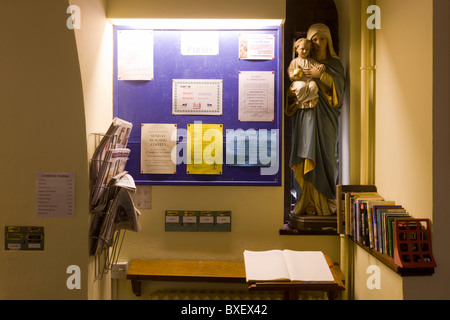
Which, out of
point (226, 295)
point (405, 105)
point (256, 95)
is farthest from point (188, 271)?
point (405, 105)

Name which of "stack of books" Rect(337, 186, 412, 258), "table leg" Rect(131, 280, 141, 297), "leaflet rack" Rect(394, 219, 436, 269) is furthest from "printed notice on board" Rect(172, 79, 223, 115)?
"leaflet rack" Rect(394, 219, 436, 269)

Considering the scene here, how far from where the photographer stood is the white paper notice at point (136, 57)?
2479 mm

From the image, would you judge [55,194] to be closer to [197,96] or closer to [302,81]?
[197,96]

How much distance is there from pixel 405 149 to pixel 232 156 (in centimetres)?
108

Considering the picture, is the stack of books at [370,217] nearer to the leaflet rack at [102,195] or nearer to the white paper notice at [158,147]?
the white paper notice at [158,147]

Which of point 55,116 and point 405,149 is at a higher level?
point 55,116

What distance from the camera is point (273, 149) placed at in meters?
2.47

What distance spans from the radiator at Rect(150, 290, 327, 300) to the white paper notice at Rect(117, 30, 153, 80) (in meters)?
1.51

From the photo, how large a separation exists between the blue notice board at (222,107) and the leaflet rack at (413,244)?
3.08 feet

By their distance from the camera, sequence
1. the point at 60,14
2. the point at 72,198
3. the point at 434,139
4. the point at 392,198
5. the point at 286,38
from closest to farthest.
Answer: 1. the point at 434,139
2. the point at 60,14
3. the point at 72,198
4. the point at 392,198
5. the point at 286,38

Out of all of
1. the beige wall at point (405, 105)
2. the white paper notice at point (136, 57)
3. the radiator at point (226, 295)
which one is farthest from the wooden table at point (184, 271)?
the white paper notice at point (136, 57)

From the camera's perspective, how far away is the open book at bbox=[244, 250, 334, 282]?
1.78 m
